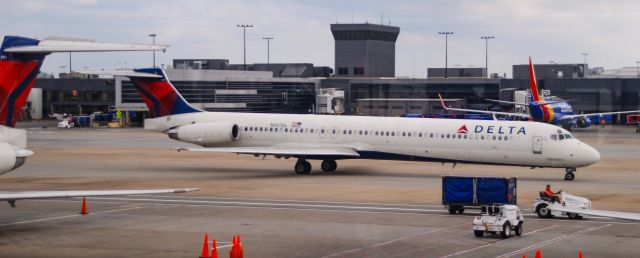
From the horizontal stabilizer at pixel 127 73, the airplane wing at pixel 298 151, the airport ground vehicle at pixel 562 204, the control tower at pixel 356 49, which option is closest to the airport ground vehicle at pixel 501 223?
the airport ground vehicle at pixel 562 204

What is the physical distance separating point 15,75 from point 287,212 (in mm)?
14285

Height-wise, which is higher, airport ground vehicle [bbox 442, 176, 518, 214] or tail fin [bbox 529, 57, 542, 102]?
tail fin [bbox 529, 57, 542, 102]

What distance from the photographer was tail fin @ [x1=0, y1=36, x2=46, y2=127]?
89.0 feet

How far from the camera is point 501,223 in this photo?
3150 cm

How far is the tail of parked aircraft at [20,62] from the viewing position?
87.1 ft

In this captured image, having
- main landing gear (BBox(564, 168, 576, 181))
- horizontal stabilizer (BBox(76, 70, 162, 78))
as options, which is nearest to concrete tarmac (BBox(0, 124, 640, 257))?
main landing gear (BBox(564, 168, 576, 181))

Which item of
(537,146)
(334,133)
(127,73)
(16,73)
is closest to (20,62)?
(16,73)

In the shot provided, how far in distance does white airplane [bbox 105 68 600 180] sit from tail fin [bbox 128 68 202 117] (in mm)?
65

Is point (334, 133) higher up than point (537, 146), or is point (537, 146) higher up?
point (334, 133)

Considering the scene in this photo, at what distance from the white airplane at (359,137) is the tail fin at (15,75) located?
24.9 meters

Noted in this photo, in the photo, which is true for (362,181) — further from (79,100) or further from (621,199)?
(79,100)

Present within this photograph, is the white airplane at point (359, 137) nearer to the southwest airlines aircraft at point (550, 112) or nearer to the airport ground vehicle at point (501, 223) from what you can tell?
A: the airport ground vehicle at point (501, 223)

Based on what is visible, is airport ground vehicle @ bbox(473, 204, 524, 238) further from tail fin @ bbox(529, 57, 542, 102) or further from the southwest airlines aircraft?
tail fin @ bbox(529, 57, 542, 102)

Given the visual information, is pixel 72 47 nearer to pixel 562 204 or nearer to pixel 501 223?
pixel 501 223
